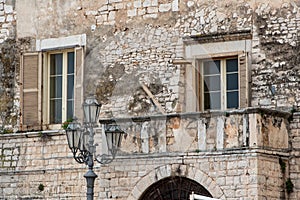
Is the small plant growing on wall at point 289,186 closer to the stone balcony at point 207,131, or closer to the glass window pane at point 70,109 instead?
the stone balcony at point 207,131

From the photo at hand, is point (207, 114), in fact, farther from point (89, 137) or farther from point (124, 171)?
point (89, 137)

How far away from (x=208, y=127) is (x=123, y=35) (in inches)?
128

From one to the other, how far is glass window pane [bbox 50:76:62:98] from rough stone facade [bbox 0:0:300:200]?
62 cm

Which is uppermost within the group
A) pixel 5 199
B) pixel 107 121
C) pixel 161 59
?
pixel 161 59

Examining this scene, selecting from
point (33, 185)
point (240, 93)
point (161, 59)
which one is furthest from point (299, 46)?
point (33, 185)

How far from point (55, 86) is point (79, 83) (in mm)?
672

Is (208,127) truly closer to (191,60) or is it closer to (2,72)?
(191,60)

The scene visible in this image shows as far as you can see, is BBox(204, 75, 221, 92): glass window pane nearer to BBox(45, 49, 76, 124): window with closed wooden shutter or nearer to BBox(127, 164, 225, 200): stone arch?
BBox(127, 164, 225, 200): stone arch

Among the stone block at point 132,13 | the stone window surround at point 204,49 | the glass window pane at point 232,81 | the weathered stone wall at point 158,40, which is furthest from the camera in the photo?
the stone block at point 132,13

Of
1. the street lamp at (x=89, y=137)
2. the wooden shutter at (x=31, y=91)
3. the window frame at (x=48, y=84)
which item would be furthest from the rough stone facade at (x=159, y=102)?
the street lamp at (x=89, y=137)

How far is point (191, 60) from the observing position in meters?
18.6

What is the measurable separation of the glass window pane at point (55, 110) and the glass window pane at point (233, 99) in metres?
3.48

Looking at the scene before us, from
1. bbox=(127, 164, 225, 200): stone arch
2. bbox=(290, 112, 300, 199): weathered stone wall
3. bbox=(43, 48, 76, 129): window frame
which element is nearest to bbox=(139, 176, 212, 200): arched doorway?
bbox=(127, 164, 225, 200): stone arch

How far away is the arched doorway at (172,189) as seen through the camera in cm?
1708
